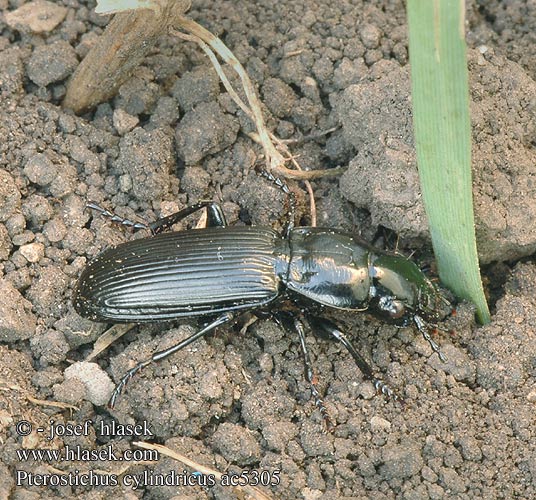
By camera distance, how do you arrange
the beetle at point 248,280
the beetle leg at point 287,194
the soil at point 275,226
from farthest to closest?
the beetle leg at point 287,194 → the beetle at point 248,280 → the soil at point 275,226

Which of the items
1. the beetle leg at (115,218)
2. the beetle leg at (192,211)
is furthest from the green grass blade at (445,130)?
the beetle leg at (115,218)

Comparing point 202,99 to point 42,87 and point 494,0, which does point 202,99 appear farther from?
point 494,0

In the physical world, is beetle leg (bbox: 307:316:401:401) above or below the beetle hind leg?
below

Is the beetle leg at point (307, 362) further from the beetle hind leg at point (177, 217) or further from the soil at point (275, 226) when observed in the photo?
the beetle hind leg at point (177, 217)

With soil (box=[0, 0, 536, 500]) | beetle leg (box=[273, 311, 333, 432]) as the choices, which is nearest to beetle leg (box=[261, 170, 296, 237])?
soil (box=[0, 0, 536, 500])

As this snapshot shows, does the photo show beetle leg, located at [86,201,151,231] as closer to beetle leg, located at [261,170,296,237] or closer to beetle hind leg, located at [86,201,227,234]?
beetle hind leg, located at [86,201,227,234]

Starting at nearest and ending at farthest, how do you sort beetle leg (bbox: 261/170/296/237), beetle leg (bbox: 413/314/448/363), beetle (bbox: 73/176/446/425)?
beetle (bbox: 73/176/446/425) → beetle leg (bbox: 413/314/448/363) → beetle leg (bbox: 261/170/296/237)
